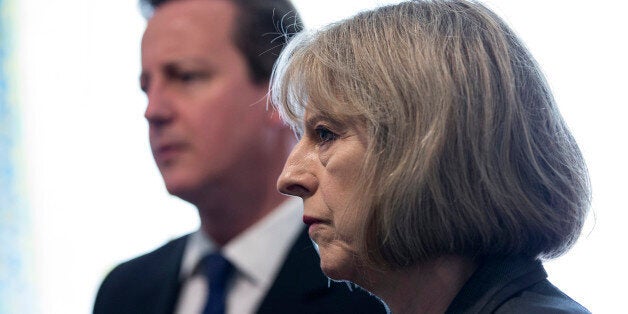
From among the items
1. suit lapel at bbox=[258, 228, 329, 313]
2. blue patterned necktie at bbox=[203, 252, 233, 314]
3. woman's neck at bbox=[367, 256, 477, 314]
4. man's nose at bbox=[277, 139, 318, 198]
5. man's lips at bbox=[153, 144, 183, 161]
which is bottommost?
blue patterned necktie at bbox=[203, 252, 233, 314]

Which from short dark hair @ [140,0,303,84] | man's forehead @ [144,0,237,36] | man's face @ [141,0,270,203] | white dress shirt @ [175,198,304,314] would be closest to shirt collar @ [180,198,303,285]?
white dress shirt @ [175,198,304,314]

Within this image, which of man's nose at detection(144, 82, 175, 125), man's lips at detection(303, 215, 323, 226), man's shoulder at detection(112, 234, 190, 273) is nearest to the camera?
man's lips at detection(303, 215, 323, 226)

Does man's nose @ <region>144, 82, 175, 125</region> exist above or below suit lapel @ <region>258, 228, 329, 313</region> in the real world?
above

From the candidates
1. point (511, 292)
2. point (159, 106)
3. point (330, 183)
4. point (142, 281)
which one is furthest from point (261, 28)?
point (511, 292)

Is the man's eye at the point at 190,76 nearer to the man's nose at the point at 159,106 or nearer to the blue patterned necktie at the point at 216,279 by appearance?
the man's nose at the point at 159,106

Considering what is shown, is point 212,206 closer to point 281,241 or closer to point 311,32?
point 281,241

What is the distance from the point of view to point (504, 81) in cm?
136

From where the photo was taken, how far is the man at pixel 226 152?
1832mm

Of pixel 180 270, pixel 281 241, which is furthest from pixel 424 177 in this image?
pixel 180 270

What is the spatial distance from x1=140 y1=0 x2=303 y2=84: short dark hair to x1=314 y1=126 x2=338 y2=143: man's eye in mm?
473

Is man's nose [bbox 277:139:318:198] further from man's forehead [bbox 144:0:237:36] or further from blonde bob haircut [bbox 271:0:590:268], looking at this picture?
man's forehead [bbox 144:0:237:36]

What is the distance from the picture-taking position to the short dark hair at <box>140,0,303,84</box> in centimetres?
A: 190

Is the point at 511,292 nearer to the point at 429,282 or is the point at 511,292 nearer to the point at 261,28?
the point at 429,282

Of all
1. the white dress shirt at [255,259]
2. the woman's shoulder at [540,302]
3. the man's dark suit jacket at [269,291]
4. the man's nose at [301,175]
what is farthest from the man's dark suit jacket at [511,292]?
the white dress shirt at [255,259]
